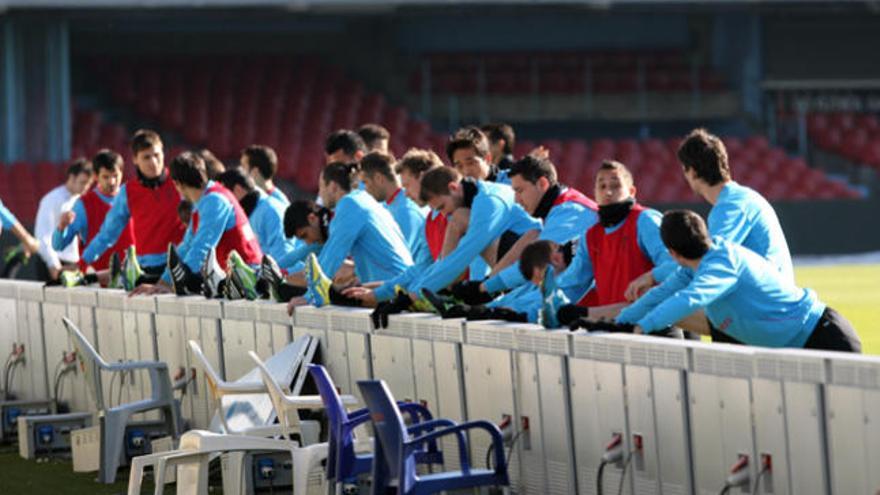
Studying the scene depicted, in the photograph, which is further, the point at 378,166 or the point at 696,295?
the point at 378,166

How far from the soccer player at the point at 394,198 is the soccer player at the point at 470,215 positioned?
0.78m

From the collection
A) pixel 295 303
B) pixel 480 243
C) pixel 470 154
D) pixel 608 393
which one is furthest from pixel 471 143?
pixel 608 393

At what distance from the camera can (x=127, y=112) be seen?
34.2 m

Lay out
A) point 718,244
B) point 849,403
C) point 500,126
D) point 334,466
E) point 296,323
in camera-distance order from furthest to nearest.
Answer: point 500,126 < point 296,323 < point 334,466 < point 718,244 < point 849,403

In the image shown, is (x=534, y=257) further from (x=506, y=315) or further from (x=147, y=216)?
(x=147, y=216)

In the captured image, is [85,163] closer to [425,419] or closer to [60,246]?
[60,246]

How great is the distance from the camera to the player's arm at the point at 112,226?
14.3m

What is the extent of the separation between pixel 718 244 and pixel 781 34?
3169 centimetres

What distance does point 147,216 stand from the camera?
14250mm

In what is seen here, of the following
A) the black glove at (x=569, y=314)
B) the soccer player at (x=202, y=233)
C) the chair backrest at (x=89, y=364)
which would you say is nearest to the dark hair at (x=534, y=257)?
the black glove at (x=569, y=314)

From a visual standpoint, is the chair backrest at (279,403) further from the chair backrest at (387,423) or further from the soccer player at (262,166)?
the soccer player at (262,166)

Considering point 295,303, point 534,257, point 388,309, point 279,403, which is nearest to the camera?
point 534,257

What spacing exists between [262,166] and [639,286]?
5.86 metres

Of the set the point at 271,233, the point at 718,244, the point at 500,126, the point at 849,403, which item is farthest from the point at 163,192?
the point at 849,403
